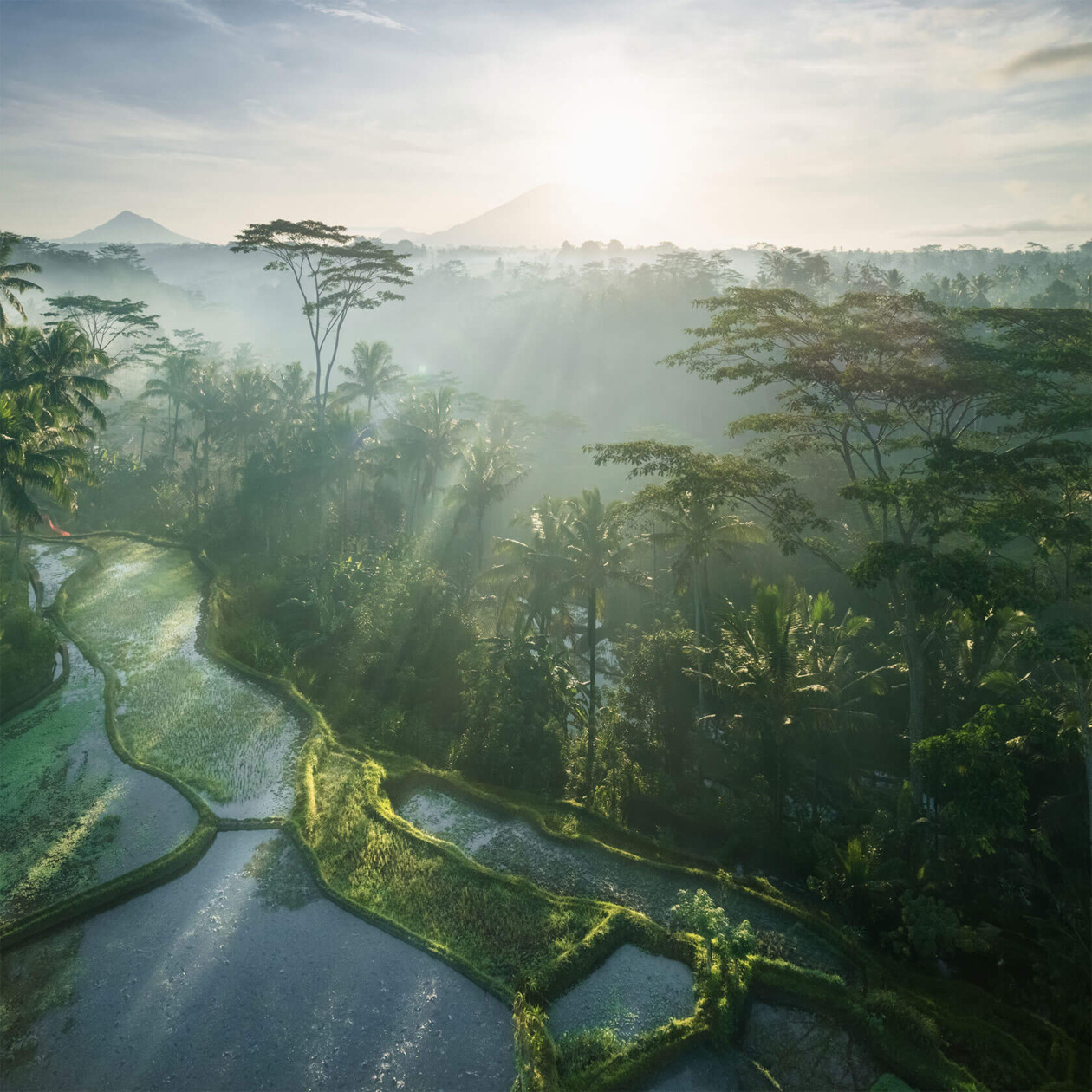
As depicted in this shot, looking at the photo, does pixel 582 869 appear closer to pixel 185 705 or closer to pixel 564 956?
pixel 564 956

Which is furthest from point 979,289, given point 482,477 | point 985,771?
point 985,771

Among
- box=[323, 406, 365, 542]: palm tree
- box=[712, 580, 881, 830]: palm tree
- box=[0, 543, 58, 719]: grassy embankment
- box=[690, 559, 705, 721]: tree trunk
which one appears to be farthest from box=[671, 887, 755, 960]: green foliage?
box=[323, 406, 365, 542]: palm tree

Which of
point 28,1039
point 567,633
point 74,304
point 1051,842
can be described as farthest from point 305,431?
point 1051,842

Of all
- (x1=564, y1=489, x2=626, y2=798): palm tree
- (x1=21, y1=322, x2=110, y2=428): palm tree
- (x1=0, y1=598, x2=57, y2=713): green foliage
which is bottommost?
(x1=0, y1=598, x2=57, y2=713): green foliage

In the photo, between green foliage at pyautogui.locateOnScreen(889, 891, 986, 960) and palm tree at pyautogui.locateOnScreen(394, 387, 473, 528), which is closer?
green foliage at pyautogui.locateOnScreen(889, 891, 986, 960)

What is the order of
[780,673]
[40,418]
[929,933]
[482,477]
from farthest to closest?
[482,477], [40,418], [780,673], [929,933]

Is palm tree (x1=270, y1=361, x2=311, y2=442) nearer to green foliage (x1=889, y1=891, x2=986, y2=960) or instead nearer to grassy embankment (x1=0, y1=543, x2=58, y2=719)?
grassy embankment (x1=0, y1=543, x2=58, y2=719)

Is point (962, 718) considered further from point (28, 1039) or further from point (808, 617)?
point (28, 1039)
